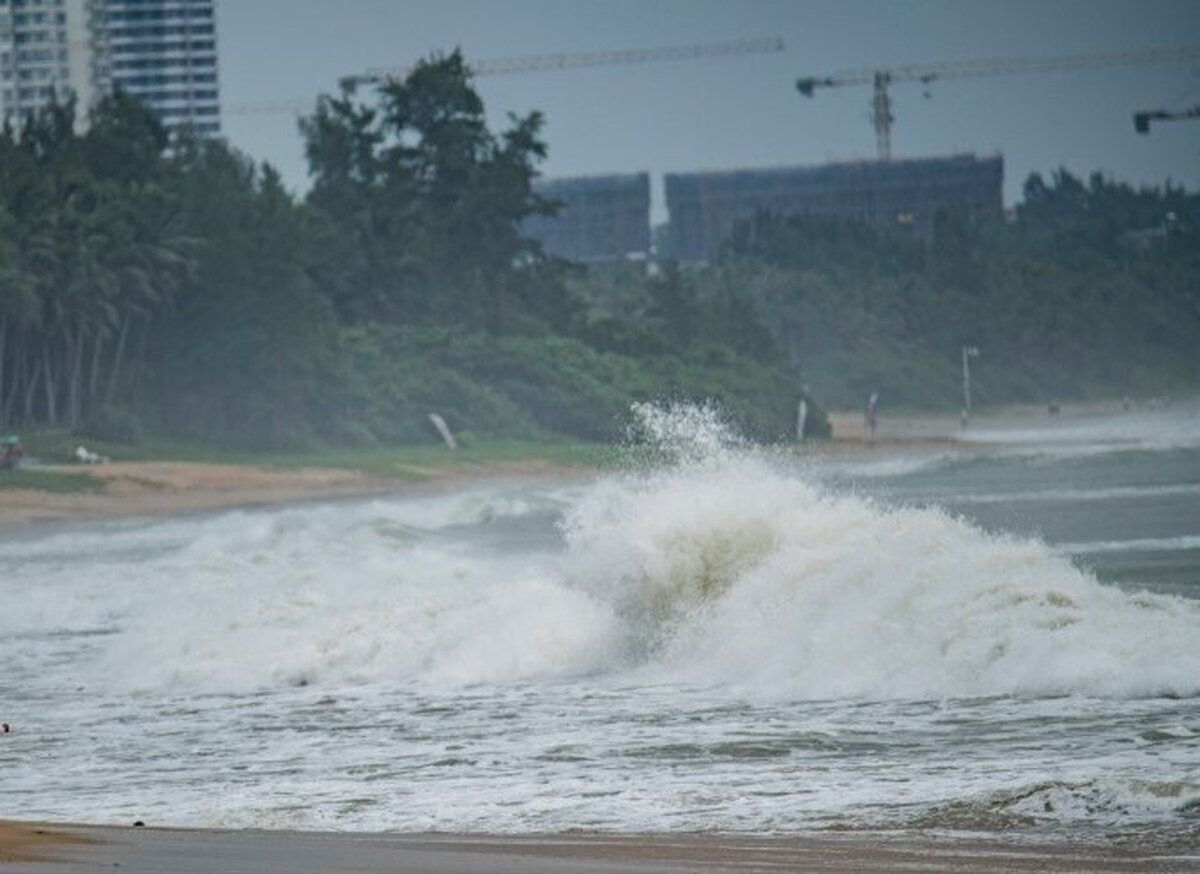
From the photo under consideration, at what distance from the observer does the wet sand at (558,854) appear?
1301 centimetres

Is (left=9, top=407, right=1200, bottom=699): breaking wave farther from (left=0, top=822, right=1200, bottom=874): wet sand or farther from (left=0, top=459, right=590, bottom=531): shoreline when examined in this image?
(left=0, top=459, right=590, bottom=531): shoreline

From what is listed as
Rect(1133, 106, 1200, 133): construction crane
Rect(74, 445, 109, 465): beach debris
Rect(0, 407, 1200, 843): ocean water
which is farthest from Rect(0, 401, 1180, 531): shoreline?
Rect(1133, 106, 1200, 133): construction crane

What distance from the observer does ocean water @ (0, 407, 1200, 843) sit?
50.9 feet

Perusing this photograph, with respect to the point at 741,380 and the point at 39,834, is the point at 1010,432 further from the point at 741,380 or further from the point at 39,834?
the point at 39,834

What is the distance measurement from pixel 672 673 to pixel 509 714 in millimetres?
2374

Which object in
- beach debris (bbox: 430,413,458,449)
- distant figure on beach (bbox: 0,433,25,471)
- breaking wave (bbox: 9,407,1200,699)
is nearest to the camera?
breaking wave (bbox: 9,407,1200,699)

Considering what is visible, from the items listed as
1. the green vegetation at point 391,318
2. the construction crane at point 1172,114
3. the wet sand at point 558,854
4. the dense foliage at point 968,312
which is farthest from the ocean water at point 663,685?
the construction crane at point 1172,114

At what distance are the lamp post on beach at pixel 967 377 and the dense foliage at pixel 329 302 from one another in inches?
609

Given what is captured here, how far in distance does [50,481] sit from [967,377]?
258 feet

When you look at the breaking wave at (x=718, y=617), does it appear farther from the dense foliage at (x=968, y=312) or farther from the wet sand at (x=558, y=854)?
the dense foliage at (x=968, y=312)

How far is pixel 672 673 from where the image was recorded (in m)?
22.3

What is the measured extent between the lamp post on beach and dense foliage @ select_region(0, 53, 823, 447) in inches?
609

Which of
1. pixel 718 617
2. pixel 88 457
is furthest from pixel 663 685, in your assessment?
pixel 88 457

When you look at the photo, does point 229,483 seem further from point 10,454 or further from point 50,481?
point 50,481
